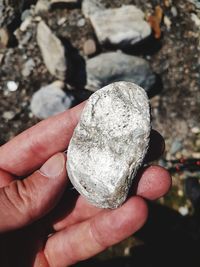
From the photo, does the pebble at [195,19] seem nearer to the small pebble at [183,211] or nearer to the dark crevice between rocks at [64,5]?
the dark crevice between rocks at [64,5]

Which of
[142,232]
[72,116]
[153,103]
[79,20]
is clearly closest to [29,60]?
[79,20]

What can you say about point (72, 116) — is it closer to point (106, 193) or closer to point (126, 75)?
point (106, 193)

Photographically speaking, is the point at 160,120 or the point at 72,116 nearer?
the point at 72,116

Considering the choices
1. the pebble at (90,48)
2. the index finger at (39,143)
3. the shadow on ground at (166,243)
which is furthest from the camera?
the pebble at (90,48)

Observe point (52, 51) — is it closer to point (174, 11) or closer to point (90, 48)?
point (90, 48)

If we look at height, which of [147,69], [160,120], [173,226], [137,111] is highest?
[137,111]

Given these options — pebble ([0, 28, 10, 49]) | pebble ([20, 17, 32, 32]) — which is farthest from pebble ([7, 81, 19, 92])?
pebble ([20, 17, 32, 32])

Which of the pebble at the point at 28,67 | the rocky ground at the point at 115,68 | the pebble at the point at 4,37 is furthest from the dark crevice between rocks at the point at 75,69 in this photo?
the pebble at the point at 4,37
